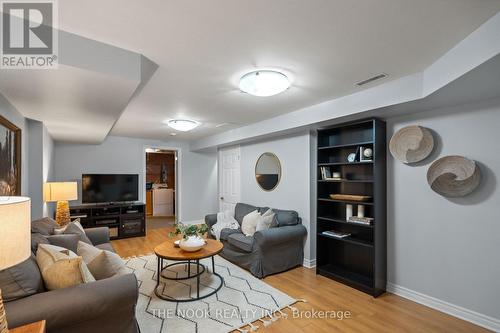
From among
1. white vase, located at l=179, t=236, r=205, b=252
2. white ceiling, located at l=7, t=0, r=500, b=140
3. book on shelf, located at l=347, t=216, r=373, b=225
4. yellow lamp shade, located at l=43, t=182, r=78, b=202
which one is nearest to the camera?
white ceiling, located at l=7, t=0, r=500, b=140

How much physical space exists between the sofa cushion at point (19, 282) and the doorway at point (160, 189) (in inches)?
203

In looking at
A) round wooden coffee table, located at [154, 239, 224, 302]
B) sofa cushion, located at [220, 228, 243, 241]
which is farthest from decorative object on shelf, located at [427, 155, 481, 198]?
sofa cushion, located at [220, 228, 243, 241]

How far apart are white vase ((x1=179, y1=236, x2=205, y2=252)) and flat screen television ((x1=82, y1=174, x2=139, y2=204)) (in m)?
3.44

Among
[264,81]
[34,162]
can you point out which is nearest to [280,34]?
[264,81]

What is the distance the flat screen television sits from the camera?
5.38 metres

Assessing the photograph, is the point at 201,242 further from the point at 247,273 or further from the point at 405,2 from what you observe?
the point at 405,2

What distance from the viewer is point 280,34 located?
5.48ft

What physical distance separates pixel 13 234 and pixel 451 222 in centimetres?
346

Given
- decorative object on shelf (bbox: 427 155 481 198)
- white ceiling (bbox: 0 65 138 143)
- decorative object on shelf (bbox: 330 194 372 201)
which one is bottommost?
decorative object on shelf (bbox: 330 194 372 201)

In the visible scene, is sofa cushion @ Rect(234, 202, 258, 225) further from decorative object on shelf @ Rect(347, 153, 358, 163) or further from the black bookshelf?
decorative object on shelf @ Rect(347, 153, 358, 163)

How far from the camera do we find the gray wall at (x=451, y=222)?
7.63 feet

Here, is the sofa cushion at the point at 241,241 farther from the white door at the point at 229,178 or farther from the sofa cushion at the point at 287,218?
the white door at the point at 229,178

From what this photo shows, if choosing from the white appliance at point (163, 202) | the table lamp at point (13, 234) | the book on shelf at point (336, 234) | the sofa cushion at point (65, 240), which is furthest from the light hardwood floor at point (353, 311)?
the white appliance at point (163, 202)

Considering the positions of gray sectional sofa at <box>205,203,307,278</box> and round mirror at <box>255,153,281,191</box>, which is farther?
round mirror at <box>255,153,281,191</box>
